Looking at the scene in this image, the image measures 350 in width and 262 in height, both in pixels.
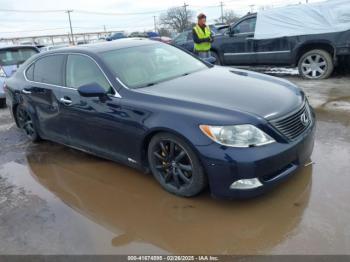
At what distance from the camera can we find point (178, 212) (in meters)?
3.39

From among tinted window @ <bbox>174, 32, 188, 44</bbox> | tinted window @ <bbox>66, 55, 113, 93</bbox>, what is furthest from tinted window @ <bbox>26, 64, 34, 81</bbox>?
tinted window @ <bbox>174, 32, 188, 44</bbox>

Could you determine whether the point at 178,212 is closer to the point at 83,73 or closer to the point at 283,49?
the point at 83,73

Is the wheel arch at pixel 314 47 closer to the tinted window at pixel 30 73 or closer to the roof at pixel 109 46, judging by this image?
the roof at pixel 109 46

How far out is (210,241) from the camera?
2.96 meters

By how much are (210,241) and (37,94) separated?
334cm

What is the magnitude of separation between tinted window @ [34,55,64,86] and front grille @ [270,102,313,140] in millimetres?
2810

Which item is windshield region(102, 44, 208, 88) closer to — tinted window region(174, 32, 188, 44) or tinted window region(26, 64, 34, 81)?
tinted window region(26, 64, 34, 81)

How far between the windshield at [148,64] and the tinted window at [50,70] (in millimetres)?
806

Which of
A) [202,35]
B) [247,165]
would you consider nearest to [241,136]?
[247,165]

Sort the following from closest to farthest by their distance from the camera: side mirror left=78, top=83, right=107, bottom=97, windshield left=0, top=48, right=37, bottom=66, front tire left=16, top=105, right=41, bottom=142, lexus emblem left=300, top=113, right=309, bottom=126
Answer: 1. lexus emblem left=300, top=113, right=309, bottom=126
2. side mirror left=78, top=83, right=107, bottom=97
3. front tire left=16, top=105, right=41, bottom=142
4. windshield left=0, top=48, right=37, bottom=66

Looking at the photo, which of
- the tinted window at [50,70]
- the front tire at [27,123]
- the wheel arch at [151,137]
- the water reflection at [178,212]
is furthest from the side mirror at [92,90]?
the front tire at [27,123]

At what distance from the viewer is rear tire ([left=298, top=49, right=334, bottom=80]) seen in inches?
341

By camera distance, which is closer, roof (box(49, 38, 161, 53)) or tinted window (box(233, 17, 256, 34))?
roof (box(49, 38, 161, 53))

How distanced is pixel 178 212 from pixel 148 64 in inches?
73.1
